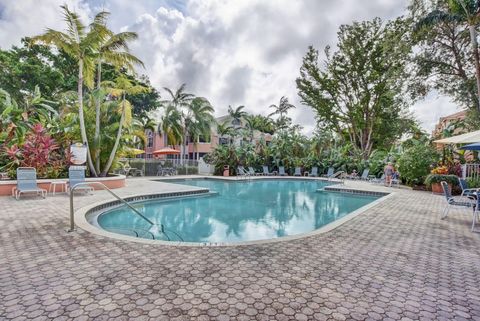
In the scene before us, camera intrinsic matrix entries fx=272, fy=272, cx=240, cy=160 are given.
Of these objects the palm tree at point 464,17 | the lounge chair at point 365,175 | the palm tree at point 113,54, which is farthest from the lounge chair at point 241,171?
the palm tree at point 464,17

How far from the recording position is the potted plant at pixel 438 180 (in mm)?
12773

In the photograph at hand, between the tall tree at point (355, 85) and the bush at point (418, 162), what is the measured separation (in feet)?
29.1

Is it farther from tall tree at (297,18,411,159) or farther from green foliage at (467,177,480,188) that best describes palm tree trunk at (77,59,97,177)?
tall tree at (297,18,411,159)

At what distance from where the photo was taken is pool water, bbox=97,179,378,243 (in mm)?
7465

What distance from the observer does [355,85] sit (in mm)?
25312

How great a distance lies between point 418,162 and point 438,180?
75.4 inches

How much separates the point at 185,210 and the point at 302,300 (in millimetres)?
7723

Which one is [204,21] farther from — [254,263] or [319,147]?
[319,147]

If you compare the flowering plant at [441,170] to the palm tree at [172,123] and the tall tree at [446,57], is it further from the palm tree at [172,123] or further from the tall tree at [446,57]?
the palm tree at [172,123]

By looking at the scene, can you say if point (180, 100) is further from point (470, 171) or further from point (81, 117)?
point (470, 171)

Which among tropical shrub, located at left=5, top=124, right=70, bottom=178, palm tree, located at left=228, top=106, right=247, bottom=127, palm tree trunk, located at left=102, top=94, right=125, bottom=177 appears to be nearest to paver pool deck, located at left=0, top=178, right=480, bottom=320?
tropical shrub, located at left=5, top=124, right=70, bottom=178

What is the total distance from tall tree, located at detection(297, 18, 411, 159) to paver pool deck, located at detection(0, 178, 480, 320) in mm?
21421

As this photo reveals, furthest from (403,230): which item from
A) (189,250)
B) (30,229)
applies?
(30,229)

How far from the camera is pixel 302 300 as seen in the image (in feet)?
9.71
